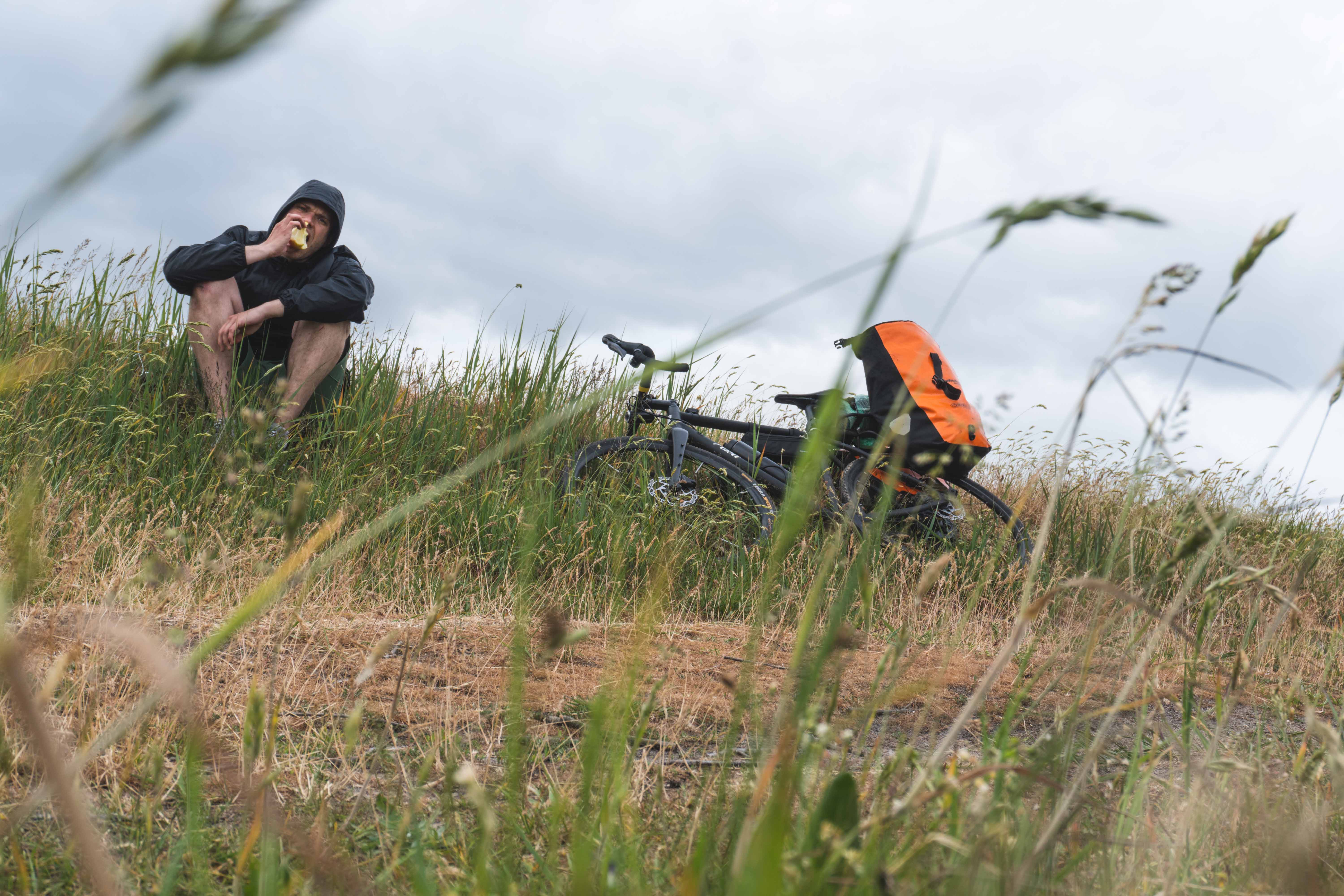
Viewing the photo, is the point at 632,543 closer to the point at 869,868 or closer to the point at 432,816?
the point at 432,816

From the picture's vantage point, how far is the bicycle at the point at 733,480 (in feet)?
15.9

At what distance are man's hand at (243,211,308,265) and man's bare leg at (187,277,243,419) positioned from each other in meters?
0.21

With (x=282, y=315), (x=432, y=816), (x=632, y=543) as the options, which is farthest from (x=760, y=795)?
(x=282, y=315)

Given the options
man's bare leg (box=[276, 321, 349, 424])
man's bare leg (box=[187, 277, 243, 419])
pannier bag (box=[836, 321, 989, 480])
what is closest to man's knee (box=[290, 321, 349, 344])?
man's bare leg (box=[276, 321, 349, 424])

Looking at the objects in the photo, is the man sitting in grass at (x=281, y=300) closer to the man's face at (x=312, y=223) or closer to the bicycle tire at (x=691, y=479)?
the man's face at (x=312, y=223)

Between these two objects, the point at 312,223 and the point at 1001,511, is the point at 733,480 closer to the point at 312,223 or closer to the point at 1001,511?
the point at 1001,511

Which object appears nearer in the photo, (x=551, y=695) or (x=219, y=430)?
(x=551, y=695)

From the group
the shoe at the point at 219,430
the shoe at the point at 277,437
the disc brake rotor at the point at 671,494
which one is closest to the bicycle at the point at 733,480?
the disc brake rotor at the point at 671,494

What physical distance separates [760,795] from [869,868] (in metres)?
0.10

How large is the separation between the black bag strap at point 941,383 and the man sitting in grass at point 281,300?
11.2 feet

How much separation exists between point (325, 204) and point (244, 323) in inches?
35.2

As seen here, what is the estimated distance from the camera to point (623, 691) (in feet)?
3.39

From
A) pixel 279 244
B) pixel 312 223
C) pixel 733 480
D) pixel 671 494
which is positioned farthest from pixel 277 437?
pixel 733 480

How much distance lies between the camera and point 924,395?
520 cm
